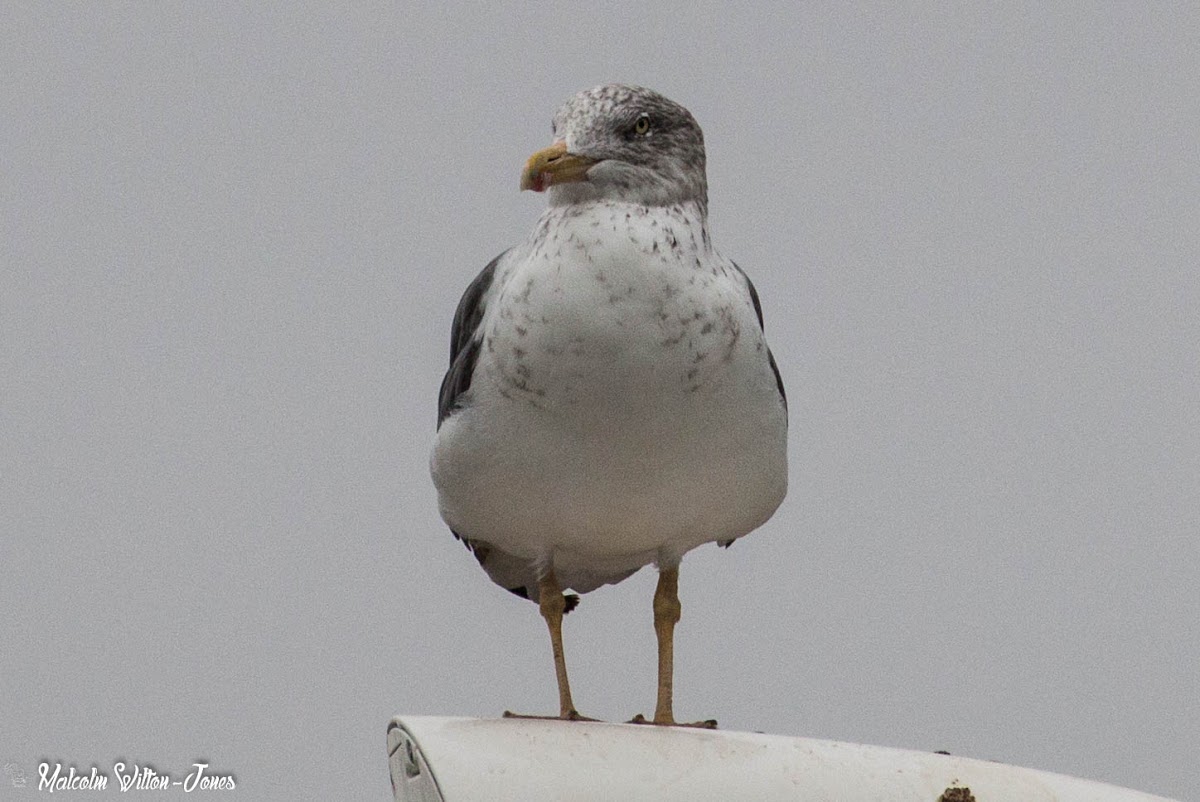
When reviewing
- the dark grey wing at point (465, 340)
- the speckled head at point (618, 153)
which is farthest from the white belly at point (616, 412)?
the speckled head at point (618, 153)

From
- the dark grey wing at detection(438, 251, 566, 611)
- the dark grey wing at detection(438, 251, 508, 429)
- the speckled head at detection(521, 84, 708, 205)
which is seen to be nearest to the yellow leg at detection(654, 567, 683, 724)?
the dark grey wing at detection(438, 251, 566, 611)

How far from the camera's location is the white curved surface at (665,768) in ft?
21.0

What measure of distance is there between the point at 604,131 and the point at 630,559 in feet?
5.82

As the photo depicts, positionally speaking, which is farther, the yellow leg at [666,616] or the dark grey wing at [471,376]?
the yellow leg at [666,616]

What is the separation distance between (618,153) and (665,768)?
2520 mm

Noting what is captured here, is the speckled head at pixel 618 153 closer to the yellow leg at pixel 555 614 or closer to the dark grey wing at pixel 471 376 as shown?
the dark grey wing at pixel 471 376

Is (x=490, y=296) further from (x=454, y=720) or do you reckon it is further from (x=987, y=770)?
(x=987, y=770)

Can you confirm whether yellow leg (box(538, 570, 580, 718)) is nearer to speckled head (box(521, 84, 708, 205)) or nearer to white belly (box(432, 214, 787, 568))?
white belly (box(432, 214, 787, 568))

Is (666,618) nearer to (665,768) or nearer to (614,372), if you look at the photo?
(614,372)

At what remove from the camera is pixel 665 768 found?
6508 mm

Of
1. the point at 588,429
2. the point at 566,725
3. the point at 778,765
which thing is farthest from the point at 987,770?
the point at 588,429

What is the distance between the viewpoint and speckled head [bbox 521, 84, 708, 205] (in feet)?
25.8

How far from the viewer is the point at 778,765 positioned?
659 centimetres

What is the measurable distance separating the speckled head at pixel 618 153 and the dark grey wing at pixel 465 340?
556 mm
